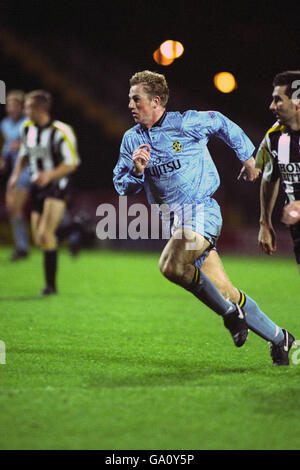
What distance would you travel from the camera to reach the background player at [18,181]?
38.3 feet

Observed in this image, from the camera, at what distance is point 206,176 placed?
5.02 metres

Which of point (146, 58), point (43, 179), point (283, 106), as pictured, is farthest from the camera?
point (146, 58)

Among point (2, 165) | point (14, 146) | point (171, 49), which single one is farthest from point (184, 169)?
point (171, 49)

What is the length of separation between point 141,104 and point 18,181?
275 inches

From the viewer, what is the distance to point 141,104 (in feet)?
16.3

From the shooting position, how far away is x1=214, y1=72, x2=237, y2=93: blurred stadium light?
19859 millimetres

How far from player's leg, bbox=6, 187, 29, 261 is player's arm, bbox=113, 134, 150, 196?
655 centimetres

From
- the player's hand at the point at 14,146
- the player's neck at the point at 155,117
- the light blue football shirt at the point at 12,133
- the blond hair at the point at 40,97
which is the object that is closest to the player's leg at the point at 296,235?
the player's neck at the point at 155,117

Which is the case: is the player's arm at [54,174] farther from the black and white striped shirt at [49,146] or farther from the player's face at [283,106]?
the player's face at [283,106]

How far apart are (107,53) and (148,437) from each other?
2083 cm

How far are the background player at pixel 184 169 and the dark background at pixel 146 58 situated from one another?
1125 cm

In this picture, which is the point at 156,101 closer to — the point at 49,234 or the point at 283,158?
the point at 283,158
